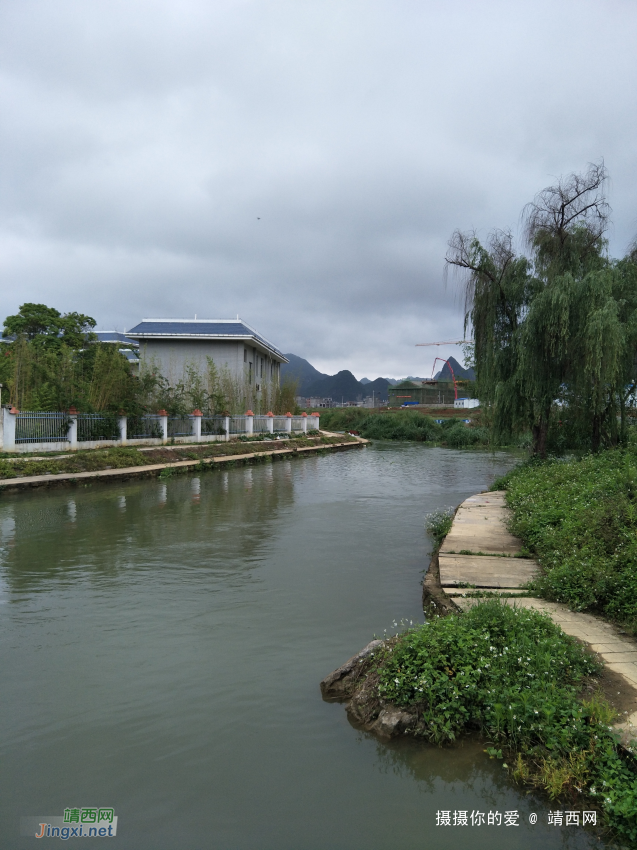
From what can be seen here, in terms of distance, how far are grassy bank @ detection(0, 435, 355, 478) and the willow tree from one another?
404 inches

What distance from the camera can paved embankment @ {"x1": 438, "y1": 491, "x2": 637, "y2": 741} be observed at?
388 cm

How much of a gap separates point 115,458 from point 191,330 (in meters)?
16.1

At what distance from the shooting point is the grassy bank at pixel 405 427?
119 feet

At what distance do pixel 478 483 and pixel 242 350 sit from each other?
18.0 meters

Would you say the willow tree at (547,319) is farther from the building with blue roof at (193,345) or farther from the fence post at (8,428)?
the building with blue roof at (193,345)

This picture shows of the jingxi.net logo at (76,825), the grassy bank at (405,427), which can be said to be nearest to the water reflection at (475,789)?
the jingxi.net logo at (76,825)

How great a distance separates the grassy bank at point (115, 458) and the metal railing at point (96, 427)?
960mm

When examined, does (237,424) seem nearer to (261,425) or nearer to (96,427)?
(261,425)

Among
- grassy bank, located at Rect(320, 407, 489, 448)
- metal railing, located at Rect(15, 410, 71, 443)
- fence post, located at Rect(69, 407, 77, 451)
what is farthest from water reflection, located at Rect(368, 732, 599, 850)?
grassy bank, located at Rect(320, 407, 489, 448)

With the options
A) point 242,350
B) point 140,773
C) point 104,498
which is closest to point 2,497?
point 104,498

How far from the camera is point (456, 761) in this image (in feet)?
10.5

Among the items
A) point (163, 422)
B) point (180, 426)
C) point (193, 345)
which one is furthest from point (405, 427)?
point (163, 422)

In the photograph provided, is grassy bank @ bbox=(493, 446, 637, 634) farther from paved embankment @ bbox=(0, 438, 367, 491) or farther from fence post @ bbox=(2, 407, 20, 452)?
fence post @ bbox=(2, 407, 20, 452)

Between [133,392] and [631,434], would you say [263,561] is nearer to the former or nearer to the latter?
[631,434]
